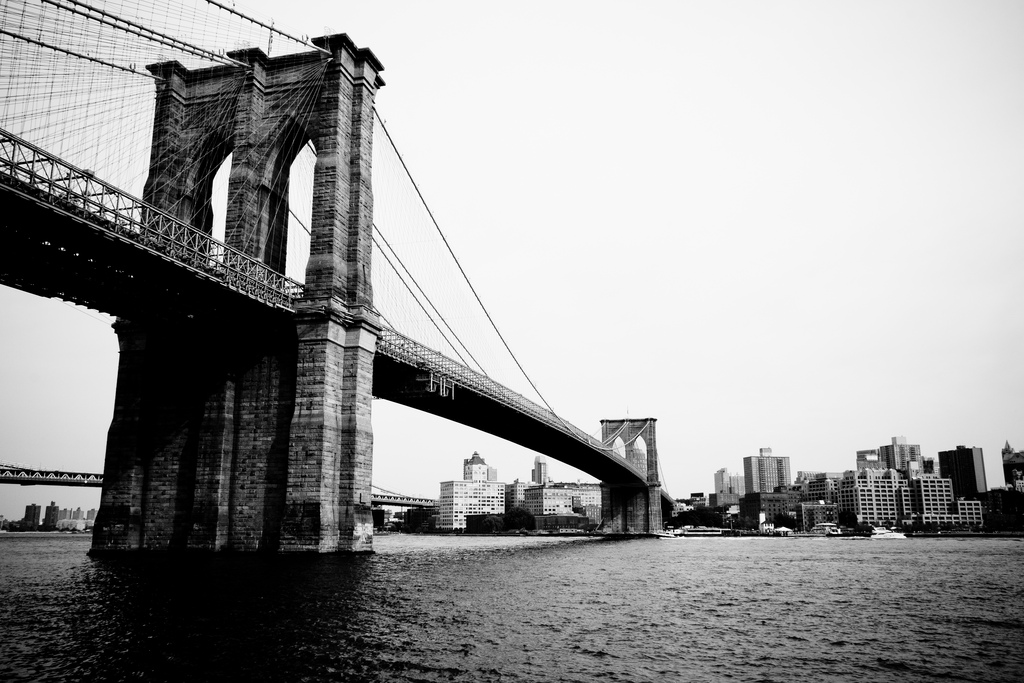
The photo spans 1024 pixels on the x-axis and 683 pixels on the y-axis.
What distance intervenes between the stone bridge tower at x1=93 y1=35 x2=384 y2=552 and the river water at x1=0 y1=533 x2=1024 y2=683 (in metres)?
5.53

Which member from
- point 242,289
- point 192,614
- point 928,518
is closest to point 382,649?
point 192,614

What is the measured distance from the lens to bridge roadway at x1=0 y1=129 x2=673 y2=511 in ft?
84.2

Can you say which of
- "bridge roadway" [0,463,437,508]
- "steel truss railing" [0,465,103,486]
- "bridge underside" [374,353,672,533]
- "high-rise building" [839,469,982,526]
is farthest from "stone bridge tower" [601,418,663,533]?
"high-rise building" [839,469,982,526]

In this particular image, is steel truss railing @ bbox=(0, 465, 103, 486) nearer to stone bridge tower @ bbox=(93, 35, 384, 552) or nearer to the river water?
stone bridge tower @ bbox=(93, 35, 384, 552)

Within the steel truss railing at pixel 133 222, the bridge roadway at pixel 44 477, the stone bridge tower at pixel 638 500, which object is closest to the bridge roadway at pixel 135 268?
the steel truss railing at pixel 133 222

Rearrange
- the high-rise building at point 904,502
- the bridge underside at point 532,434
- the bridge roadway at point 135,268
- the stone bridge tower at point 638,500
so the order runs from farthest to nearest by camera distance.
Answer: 1. the high-rise building at point 904,502
2. the stone bridge tower at point 638,500
3. the bridge underside at point 532,434
4. the bridge roadway at point 135,268

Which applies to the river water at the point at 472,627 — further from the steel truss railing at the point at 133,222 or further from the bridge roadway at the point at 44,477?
the bridge roadway at the point at 44,477

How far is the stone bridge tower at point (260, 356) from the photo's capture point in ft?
117

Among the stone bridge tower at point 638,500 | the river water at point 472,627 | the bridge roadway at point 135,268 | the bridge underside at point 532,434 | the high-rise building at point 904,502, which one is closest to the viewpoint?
the river water at point 472,627

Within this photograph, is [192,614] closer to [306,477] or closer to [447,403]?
[306,477]

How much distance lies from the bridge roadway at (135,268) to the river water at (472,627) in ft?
38.0

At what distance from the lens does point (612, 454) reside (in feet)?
306

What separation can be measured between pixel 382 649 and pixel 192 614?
233 inches

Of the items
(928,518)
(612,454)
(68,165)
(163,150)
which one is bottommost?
(928,518)
